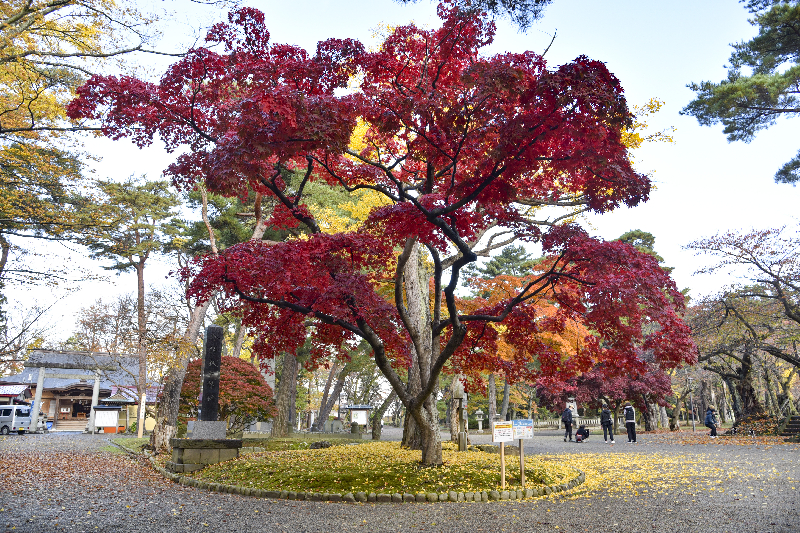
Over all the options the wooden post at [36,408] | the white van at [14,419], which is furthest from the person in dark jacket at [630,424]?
the white van at [14,419]

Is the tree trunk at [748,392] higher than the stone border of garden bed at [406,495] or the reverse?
higher

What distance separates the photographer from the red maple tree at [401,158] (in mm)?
5707

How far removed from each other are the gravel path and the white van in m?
20.5

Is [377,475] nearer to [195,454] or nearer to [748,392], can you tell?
[195,454]

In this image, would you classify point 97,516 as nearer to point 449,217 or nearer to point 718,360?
point 449,217

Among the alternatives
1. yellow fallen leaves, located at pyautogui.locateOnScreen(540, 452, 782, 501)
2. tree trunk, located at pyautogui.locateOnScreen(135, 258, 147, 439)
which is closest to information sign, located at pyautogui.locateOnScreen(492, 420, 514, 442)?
yellow fallen leaves, located at pyautogui.locateOnScreen(540, 452, 782, 501)

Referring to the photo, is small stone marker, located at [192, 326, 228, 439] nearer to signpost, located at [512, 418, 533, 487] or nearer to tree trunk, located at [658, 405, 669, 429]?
signpost, located at [512, 418, 533, 487]

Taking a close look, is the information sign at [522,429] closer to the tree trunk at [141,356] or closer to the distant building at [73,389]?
the tree trunk at [141,356]

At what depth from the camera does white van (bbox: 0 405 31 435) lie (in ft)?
77.7

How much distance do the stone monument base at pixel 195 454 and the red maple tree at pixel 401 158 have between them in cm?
240

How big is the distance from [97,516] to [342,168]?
555 cm

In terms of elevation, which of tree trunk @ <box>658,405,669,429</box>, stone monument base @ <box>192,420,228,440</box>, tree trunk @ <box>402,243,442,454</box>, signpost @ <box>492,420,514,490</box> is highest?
tree trunk @ <box>402,243,442,454</box>

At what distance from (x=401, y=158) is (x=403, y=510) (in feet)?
16.6

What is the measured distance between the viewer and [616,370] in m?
8.11
